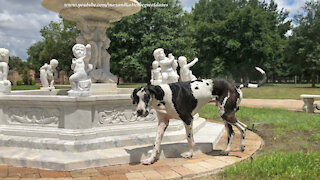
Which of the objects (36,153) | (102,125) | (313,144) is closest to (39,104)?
(36,153)

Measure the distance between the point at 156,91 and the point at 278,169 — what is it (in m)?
2.10

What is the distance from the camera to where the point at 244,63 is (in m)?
36.2

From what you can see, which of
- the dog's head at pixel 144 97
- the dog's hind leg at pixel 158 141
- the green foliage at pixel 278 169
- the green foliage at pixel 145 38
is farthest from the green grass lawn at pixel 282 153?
the green foliage at pixel 145 38

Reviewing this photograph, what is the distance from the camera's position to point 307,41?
3416cm

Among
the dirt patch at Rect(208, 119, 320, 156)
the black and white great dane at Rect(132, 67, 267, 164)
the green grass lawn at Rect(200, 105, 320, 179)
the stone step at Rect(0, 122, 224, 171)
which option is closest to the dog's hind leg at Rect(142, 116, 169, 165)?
the black and white great dane at Rect(132, 67, 267, 164)

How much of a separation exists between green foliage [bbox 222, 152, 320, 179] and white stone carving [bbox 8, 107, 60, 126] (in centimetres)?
323

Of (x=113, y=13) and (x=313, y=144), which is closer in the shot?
(x=313, y=144)

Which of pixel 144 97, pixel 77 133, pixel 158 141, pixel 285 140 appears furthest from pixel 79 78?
pixel 285 140

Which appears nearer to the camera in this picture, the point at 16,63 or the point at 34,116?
the point at 34,116

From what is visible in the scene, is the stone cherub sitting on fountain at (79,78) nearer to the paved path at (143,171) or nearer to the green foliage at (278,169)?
the paved path at (143,171)

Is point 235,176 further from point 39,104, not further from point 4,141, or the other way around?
point 4,141

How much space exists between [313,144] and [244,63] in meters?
31.8

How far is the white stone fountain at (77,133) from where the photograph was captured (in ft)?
14.4

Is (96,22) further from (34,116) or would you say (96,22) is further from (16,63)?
(16,63)
